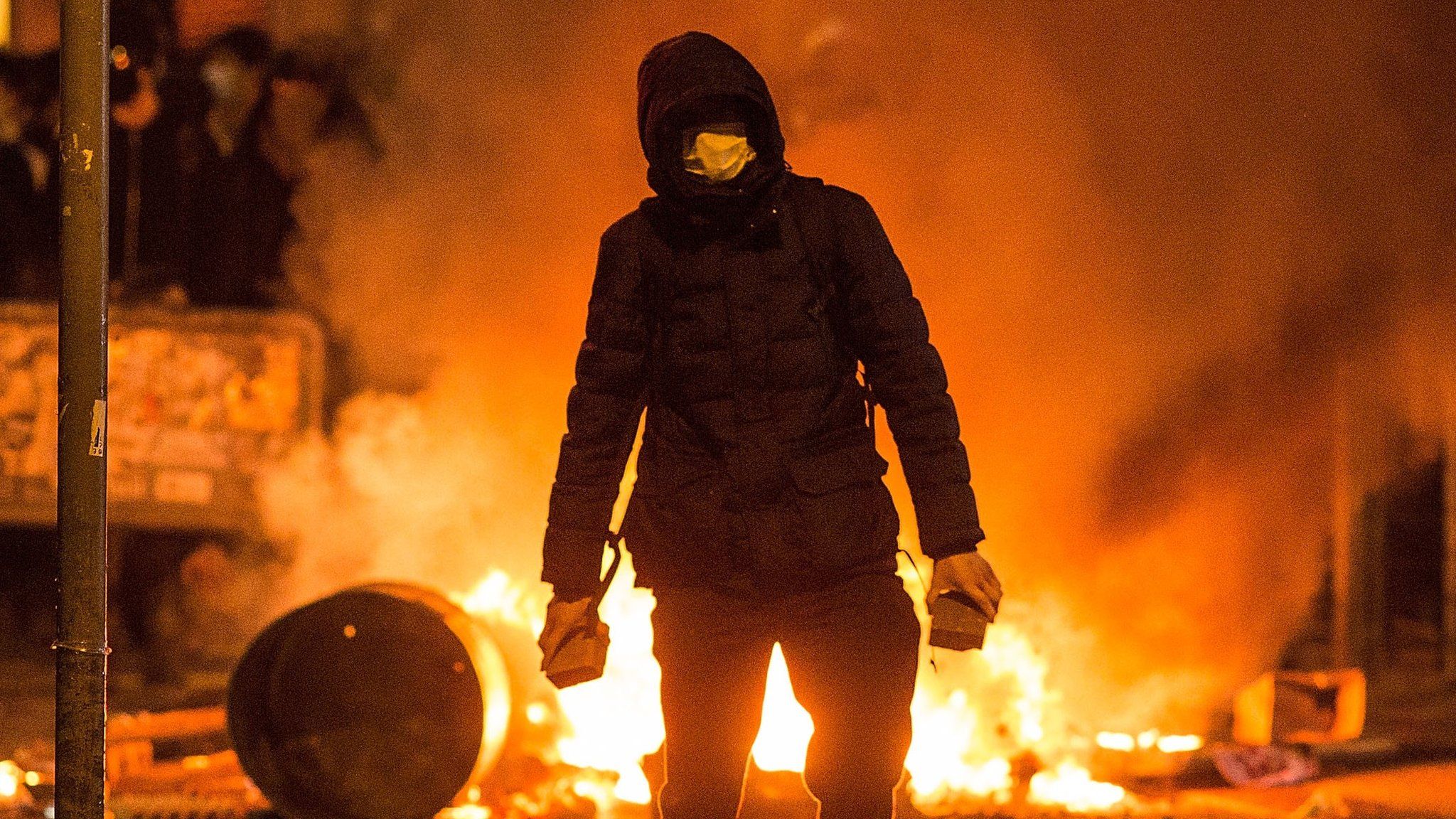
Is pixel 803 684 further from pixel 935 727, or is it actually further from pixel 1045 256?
pixel 1045 256

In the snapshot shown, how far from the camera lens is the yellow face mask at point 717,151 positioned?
9.74 ft

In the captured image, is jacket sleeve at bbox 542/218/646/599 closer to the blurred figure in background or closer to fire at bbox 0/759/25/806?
fire at bbox 0/759/25/806

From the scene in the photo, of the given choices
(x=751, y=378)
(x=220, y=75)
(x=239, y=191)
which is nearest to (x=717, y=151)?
(x=751, y=378)

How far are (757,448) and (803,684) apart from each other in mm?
505

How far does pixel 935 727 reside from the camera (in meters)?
6.01

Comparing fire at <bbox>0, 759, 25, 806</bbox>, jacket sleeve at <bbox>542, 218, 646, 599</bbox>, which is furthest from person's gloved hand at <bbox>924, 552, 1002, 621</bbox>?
fire at <bbox>0, 759, 25, 806</bbox>

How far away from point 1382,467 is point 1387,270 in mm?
1332

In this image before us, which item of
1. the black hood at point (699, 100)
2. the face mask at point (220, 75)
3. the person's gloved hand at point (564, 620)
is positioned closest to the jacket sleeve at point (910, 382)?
the black hood at point (699, 100)

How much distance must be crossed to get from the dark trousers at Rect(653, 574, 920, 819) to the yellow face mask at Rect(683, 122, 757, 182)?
2.85 feet

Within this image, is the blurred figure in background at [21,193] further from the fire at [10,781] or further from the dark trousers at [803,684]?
the dark trousers at [803,684]

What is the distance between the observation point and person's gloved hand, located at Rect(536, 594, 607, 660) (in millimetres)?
3123

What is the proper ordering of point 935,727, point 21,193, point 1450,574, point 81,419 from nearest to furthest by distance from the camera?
1. point 81,419
2. point 935,727
3. point 1450,574
4. point 21,193

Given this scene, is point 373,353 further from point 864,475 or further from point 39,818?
point 864,475

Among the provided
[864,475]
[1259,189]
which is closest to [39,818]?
[864,475]
